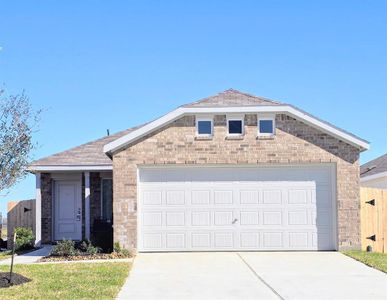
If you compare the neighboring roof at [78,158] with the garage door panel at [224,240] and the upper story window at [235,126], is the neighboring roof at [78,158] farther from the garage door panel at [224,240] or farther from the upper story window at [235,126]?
the garage door panel at [224,240]

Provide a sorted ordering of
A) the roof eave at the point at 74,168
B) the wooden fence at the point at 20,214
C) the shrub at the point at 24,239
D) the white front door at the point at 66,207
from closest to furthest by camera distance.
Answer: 1. the shrub at the point at 24,239
2. the roof eave at the point at 74,168
3. the white front door at the point at 66,207
4. the wooden fence at the point at 20,214

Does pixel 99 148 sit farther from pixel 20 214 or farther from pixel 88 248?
pixel 88 248

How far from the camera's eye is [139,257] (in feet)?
54.4

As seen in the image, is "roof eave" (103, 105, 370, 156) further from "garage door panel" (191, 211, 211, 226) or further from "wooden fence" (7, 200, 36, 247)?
"wooden fence" (7, 200, 36, 247)

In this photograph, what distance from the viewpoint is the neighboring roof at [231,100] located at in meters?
17.7

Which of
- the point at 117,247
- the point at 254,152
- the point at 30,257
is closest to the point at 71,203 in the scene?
the point at 30,257

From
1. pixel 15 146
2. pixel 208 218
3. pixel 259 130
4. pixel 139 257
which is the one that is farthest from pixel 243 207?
pixel 15 146

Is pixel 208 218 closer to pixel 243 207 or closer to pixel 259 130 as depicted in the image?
pixel 243 207

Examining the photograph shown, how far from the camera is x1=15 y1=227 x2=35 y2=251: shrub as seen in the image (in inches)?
810

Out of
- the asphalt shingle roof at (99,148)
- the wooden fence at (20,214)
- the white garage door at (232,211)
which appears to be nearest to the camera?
the white garage door at (232,211)

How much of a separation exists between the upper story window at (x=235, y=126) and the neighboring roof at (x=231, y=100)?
48 cm

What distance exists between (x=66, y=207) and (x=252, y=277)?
11133 millimetres

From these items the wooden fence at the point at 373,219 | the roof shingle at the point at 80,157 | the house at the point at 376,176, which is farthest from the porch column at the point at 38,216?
the house at the point at 376,176

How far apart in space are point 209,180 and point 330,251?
13.3 ft
